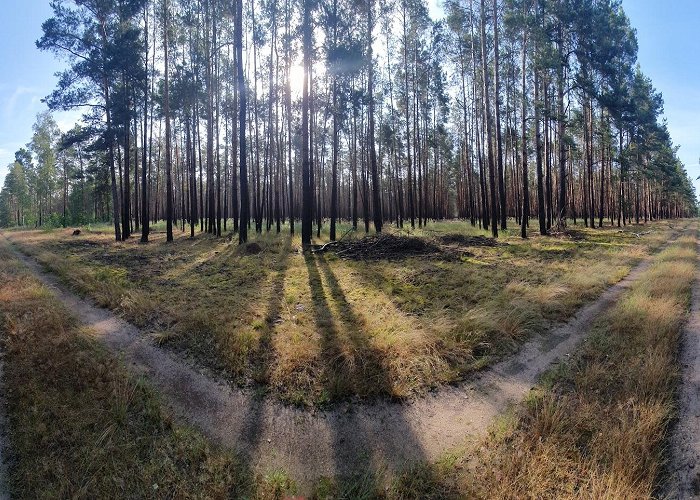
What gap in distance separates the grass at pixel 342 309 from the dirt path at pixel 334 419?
254 mm

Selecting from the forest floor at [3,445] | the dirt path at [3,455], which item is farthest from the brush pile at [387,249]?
the dirt path at [3,455]

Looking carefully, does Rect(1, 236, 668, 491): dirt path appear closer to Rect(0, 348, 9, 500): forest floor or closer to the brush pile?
Rect(0, 348, 9, 500): forest floor

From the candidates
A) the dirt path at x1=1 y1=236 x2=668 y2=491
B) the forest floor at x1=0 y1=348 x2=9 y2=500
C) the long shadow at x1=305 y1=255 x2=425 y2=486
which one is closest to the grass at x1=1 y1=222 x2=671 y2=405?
the long shadow at x1=305 y1=255 x2=425 y2=486

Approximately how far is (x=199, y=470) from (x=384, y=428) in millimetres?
1958

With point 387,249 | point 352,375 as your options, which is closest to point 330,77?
point 387,249

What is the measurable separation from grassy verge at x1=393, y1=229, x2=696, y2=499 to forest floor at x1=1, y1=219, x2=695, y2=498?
0.01 metres

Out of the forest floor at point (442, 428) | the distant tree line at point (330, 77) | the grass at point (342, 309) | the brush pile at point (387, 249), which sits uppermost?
the distant tree line at point (330, 77)

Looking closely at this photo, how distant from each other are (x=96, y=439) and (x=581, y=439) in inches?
197

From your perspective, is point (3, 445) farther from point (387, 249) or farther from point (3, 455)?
point (387, 249)

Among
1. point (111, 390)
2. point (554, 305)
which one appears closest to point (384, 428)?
point (111, 390)

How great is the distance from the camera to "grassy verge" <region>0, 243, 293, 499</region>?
325 cm

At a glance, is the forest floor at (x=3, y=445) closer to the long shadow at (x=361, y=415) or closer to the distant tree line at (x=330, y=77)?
the long shadow at (x=361, y=415)

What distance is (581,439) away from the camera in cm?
383

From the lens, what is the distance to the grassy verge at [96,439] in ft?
10.7
